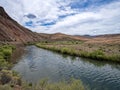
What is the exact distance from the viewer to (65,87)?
42.1 ft

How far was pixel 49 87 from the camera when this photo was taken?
13219 millimetres

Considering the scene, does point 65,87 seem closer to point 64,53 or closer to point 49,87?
point 49,87

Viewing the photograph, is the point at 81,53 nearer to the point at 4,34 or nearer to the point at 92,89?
the point at 92,89

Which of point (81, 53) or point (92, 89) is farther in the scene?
point (81, 53)

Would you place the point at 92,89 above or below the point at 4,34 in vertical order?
below

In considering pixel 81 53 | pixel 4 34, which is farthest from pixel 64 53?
pixel 4 34

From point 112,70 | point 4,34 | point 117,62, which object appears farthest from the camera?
point 4,34

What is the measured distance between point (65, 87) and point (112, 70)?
14.2 meters

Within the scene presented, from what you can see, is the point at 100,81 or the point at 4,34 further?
the point at 4,34

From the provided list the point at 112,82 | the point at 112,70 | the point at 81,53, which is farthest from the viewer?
the point at 81,53

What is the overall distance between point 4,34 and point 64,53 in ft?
152

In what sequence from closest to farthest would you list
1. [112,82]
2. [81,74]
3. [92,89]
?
1. [92,89]
2. [112,82]
3. [81,74]

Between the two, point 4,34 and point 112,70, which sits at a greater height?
point 4,34

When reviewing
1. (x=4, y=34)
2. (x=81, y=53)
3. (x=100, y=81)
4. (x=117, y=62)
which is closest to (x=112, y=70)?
(x=117, y=62)
